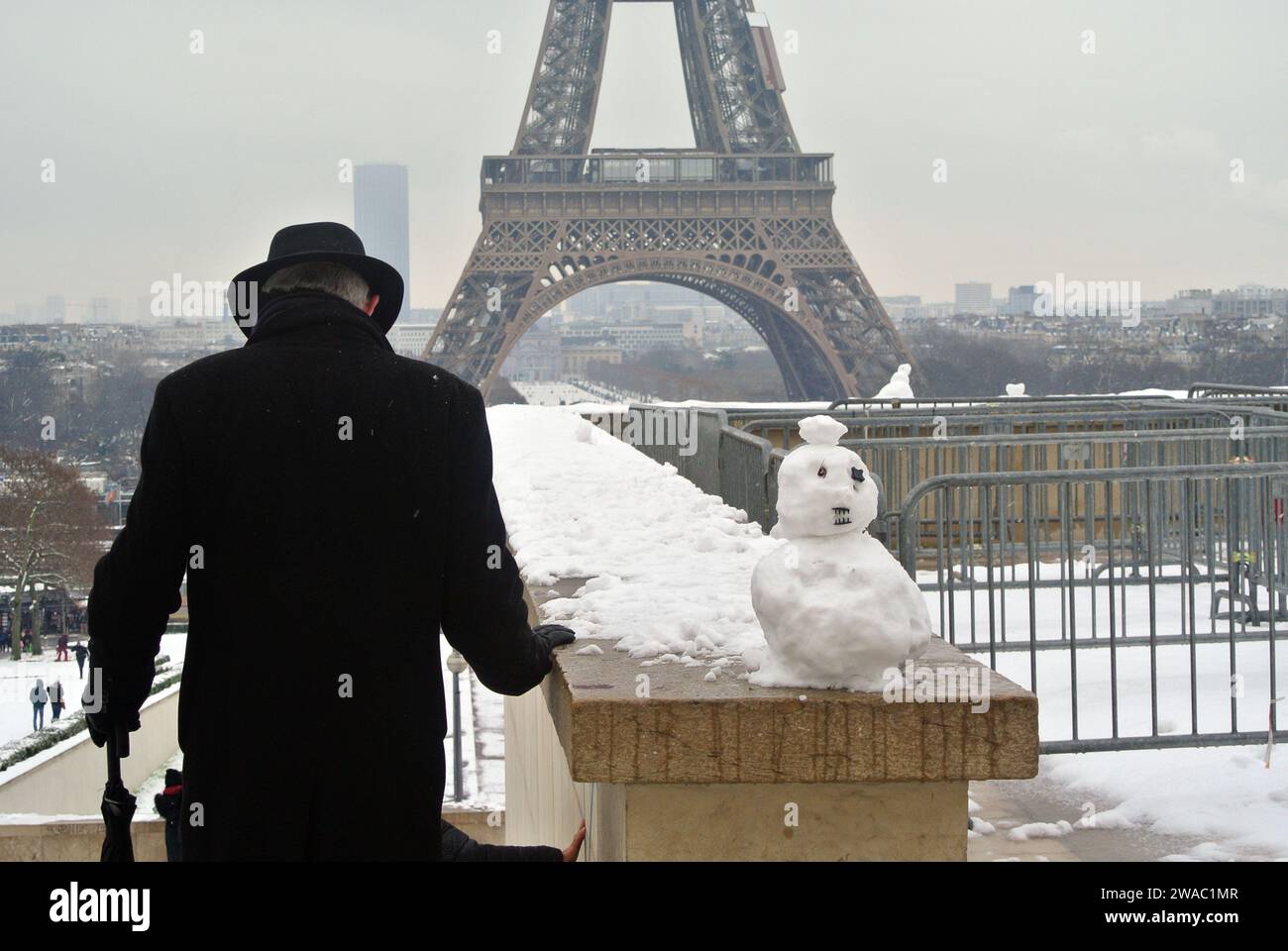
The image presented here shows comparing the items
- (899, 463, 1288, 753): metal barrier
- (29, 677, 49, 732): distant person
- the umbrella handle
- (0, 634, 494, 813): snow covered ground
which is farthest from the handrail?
(29, 677, 49, 732): distant person

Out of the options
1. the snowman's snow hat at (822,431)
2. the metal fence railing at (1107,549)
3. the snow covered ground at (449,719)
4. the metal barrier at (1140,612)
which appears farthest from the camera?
the snow covered ground at (449,719)

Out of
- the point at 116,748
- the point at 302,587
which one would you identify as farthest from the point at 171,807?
the point at 302,587

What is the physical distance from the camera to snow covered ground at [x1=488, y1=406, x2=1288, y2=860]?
9.46 ft

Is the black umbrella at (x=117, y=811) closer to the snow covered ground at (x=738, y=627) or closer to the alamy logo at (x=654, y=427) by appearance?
the snow covered ground at (x=738, y=627)

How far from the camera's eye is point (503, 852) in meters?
2.76

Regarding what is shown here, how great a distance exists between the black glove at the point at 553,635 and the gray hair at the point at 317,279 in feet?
2.18

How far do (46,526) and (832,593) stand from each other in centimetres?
4176

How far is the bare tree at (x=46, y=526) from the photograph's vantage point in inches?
1583

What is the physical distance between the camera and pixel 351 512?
2369 millimetres

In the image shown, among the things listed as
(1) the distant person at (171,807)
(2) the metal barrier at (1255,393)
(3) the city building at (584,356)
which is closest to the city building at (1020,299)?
(3) the city building at (584,356)

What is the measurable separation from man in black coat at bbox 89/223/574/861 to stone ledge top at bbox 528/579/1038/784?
32 centimetres

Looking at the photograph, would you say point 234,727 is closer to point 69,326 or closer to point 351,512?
point 351,512
